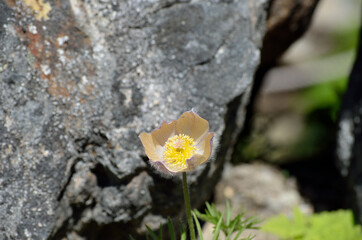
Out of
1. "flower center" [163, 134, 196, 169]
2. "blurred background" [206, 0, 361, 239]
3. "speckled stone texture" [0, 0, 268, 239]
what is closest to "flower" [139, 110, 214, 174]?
"flower center" [163, 134, 196, 169]

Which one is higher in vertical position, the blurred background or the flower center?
the blurred background

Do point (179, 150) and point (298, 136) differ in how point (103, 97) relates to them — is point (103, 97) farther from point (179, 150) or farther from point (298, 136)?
point (298, 136)

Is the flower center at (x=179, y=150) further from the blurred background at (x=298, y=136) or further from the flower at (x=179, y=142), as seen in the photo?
the blurred background at (x=298, y=136)

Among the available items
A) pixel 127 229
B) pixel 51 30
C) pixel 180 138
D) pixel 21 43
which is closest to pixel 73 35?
pixel 51 30

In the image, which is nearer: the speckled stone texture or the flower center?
the flower center

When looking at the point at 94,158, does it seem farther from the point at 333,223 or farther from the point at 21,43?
the point at 333,223

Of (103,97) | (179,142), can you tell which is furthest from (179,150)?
(103,97)

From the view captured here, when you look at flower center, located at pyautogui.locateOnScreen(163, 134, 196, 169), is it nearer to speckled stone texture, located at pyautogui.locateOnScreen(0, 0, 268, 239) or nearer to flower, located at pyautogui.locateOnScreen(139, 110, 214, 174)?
flower, located at pyautogui.locateOnScreen(139, 110, 214, 174)
